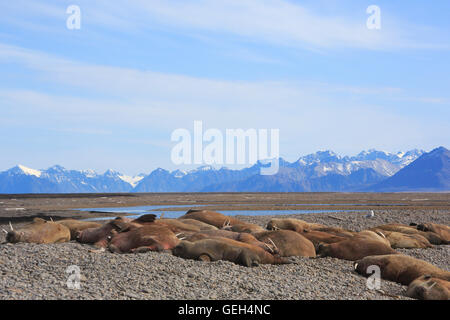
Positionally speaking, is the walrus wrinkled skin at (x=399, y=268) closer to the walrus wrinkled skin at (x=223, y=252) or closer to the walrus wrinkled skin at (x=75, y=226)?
the walrus wrinkled skin at (x=223, y=252)

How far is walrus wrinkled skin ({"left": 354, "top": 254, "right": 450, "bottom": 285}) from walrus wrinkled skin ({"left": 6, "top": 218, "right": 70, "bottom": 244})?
954 centimetres

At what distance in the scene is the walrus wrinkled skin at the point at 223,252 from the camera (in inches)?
505

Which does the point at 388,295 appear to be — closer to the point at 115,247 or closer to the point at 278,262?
the point at 278,262

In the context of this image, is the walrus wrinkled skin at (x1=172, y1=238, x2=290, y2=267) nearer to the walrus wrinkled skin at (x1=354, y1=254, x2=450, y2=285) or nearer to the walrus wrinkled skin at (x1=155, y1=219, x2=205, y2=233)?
the walrus wrinkled skin at (x1=354, y1=254, x2=450, y2=285)

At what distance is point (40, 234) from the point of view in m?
15.9

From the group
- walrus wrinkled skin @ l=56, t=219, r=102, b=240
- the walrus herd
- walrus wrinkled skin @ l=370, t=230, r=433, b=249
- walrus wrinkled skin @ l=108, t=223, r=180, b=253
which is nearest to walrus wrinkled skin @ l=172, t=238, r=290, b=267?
the walrus herd

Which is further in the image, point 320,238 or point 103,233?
point 320,238

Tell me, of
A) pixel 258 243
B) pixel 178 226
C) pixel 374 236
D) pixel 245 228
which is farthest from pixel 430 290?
pixel 178 226

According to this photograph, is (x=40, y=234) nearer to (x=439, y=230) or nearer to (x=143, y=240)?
(x=143, y=240)

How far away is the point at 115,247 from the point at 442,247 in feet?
38.7

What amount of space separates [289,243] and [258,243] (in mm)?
1236
